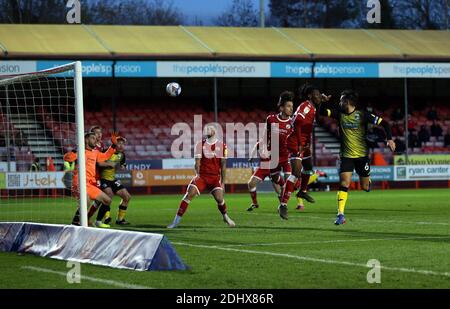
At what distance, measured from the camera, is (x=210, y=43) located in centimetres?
3812

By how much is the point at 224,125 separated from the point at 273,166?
2241cm

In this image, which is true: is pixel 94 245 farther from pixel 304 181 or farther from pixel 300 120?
pixel 304 181

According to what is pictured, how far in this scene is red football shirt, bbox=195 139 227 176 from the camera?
1659cm

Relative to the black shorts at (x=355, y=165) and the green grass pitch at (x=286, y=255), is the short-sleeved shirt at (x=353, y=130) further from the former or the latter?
the green grass pitch at (x=286, y=255)

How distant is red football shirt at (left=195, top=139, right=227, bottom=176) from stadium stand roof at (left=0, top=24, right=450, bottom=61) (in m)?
19.1

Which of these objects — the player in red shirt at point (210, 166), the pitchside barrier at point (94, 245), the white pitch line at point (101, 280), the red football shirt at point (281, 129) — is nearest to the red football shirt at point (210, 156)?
the player in red shirt at point (210, 166)

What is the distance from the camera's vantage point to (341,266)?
34.4ft

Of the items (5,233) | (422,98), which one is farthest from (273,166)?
(422,98)

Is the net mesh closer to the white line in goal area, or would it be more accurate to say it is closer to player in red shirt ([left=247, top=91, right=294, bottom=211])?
the white line in goal area

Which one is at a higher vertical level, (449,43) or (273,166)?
(449,43)

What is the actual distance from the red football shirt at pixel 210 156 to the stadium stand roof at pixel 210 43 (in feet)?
62.6

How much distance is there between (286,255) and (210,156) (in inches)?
204

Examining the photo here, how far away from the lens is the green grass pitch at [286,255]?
937cm
